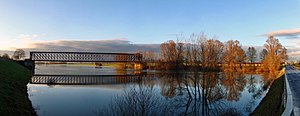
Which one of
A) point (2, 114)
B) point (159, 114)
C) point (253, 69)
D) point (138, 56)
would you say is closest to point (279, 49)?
point (253, 69)

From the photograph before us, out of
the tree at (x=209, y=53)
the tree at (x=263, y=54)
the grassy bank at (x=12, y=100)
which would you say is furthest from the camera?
the tree at (x=263, y=54)

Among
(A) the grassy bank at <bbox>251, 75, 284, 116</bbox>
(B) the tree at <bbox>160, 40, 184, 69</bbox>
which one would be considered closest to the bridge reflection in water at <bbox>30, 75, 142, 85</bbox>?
(B) the tree at <bbox>160, 40, 184, 69</bbox>

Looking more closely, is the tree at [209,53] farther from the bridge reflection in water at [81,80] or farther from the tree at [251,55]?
the tree at [251,55]

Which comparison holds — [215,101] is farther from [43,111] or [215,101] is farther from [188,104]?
[43,111]

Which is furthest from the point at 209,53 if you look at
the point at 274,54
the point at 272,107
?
the point at 274,54

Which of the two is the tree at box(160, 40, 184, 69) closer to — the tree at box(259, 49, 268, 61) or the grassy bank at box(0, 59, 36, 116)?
the grassy bank at box(0, 59, 36, 116)

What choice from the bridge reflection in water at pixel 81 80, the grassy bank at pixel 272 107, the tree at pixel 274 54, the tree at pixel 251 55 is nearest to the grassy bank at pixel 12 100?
the grassy bank at pixel 272 107

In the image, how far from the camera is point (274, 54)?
7162 centimetres

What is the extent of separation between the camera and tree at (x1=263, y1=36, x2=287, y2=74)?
69312 millimetres

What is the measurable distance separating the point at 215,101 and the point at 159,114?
8.55m

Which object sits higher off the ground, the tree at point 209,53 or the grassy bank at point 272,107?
the tree at point 209,53

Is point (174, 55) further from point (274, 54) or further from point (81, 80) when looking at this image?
point (274, 54)

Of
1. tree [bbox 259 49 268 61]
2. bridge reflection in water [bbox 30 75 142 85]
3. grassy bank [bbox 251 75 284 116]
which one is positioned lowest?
bridge reflection in water [bbox 30 75 142 85]

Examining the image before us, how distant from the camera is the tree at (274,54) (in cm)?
6931
